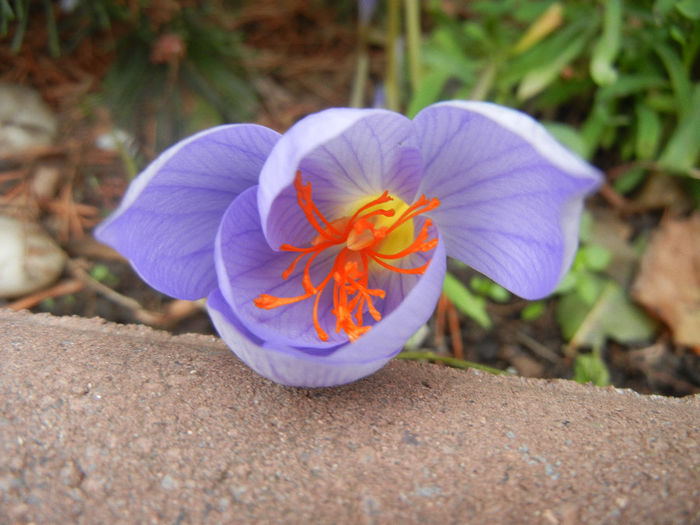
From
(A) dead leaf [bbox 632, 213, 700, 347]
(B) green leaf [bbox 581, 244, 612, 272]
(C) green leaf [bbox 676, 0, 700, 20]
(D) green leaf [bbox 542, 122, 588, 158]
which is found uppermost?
(C) green leaf [bbox 676, 0, 700, 20]

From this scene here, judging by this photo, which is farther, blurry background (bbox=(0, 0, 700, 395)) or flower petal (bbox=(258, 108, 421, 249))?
blurry background (bbox=(0, 0, 700, 395))

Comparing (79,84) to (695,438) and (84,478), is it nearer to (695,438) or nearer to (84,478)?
(84,478)

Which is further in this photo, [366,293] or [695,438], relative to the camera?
[366,293]

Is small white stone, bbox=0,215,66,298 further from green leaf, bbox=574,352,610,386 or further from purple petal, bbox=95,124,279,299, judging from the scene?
green leaf, bbox=574,352,610,386

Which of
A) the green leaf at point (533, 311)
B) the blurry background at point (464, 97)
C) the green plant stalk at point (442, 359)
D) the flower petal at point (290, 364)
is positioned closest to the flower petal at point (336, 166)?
the flower petal at point (290, 364)

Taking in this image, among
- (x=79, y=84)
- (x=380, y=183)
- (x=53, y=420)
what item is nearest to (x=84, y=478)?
(x=53, y=420)

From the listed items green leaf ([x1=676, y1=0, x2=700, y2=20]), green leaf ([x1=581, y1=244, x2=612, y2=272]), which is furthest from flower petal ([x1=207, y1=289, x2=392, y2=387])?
green leaf ([x1=676, y1=0, x2=700, y2=20])

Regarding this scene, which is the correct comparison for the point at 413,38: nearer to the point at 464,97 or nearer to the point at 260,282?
the point at 464,97
